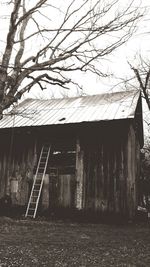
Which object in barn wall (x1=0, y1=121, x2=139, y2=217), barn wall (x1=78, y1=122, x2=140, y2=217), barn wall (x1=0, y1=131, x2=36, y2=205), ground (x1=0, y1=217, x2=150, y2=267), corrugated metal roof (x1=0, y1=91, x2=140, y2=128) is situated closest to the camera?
ground (x1=0, y1=217, x2=150, y2=267)

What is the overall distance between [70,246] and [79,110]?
28.2ft

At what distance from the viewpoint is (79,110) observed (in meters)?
15.5

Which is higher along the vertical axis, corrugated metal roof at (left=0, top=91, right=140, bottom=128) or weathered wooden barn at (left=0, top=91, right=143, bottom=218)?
corrugated metal roof at (left=0, top=91, right=140, bottom=128)

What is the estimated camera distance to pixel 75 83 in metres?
13.5

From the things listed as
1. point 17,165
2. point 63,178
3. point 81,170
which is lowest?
point 63,178

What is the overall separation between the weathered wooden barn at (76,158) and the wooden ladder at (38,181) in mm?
193

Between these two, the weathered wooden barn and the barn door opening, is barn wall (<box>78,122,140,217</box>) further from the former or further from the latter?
the barn door opening

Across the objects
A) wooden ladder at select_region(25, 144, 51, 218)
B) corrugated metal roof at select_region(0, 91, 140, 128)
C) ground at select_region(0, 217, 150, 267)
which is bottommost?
ground at select_region(0, 217, 150, 267)

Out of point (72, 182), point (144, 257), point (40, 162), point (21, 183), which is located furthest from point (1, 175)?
point (144, 257)

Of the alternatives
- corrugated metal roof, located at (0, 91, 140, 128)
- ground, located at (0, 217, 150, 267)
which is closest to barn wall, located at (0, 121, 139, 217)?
corrugated metal roof, located at (0, 91, 140, 128)

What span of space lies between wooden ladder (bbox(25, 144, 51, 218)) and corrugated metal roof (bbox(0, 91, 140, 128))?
1.30 meters

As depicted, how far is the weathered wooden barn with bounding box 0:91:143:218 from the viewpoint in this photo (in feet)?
42.9

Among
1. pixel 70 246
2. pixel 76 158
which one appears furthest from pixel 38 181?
pixel 70 246

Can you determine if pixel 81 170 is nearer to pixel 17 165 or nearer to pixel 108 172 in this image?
pixel 108 172
